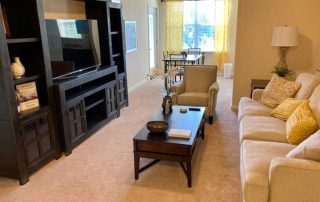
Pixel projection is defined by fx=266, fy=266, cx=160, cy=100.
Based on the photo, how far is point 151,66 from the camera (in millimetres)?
8312

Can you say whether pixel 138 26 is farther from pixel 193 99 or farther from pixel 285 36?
pixel 285 36

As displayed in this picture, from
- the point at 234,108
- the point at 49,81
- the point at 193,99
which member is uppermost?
the point at 49,81

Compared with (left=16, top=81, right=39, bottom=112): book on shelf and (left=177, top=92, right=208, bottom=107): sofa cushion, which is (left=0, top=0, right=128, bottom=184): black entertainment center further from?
(left=177, top=92, right=208, bottom=107): sofa cushion

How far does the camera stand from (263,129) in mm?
2730

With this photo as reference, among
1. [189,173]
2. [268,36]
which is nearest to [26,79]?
[189,173]

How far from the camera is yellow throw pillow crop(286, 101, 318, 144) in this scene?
231 cm

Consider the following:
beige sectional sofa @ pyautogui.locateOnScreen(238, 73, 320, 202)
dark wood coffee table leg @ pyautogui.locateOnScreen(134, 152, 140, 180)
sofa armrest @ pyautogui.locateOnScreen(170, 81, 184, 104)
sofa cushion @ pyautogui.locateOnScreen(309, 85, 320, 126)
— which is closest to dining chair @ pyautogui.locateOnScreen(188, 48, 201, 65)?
sofa armrest @ pyautogui.locateOnScreen(170, 81, 184, 104)

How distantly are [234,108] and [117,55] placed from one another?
92.2 inches

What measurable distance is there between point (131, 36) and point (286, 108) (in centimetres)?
430

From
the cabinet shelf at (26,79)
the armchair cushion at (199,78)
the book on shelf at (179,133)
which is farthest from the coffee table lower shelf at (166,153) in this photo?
the armchair cushion at (199,78)

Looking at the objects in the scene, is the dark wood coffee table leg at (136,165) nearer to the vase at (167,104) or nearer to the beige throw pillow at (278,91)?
the vase at (167,104)

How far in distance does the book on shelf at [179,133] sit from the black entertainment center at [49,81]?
4.44ft

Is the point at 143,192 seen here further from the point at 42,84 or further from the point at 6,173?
the point at 42,84

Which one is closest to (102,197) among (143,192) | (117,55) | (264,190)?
(143,192)
